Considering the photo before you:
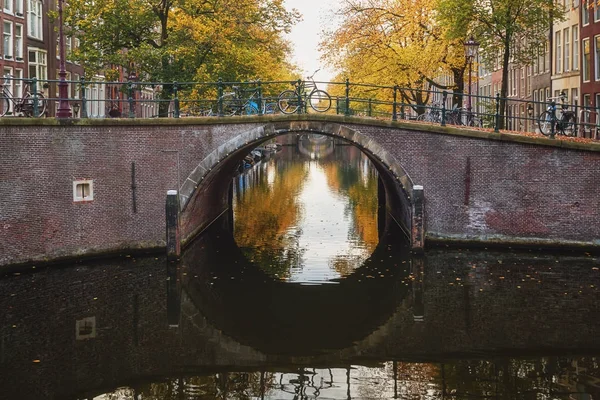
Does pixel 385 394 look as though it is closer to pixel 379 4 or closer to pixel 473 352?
pixel 473 352

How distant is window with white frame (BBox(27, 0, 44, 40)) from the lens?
36250 mm

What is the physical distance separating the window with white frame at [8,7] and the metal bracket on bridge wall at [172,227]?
1749 centimetres

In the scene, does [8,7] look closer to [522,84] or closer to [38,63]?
[38,63]

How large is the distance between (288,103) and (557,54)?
2082 cm

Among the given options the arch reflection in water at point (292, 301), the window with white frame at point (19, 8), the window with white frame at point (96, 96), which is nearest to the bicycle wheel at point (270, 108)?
the arch reflection in water at point (292, 301)

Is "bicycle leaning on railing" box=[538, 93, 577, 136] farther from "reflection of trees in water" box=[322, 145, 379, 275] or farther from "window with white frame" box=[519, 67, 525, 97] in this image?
"window with white frame" box=[519, 67, 525, 97]

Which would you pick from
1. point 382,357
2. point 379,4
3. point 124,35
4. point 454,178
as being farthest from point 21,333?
point 379,4

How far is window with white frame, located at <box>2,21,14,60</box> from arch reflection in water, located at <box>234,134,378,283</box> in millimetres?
11184

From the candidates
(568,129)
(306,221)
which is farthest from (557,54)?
(306,221)

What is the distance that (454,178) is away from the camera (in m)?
21.1

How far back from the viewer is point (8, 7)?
33906mm

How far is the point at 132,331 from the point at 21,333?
1.79 m

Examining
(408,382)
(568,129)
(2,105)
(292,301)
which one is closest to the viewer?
(408,382)

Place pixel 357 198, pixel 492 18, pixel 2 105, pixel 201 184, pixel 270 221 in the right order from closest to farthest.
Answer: pixel 201 184, pixel 2 105, pixel 492 18, pixel 270 221, pixel 357 198
